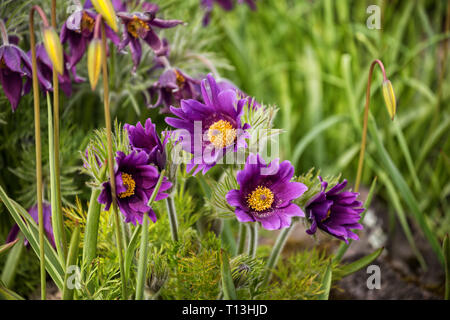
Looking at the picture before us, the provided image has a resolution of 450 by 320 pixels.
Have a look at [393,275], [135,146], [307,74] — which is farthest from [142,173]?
[307,74]

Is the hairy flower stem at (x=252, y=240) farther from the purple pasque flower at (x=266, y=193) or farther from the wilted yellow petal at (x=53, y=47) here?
the wilted yellow petal at (x=53, y=47)

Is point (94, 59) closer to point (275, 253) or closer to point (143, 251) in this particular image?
point (143, 251)

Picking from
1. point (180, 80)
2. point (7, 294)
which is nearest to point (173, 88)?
point (180, 80)

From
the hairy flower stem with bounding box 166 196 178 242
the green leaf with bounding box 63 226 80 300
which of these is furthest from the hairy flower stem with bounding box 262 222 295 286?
the green leaf with bounding box 63 226 80 300

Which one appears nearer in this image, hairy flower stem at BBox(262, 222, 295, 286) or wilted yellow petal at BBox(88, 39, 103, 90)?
wilted yellow petal at BBox(88, 39, 103, 90)

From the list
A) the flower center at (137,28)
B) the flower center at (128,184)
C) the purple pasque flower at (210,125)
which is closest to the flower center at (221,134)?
the purple pasque flower at (210,125)

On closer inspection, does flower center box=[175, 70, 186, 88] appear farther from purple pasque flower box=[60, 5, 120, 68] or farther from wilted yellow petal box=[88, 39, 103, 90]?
wilted yellow petal box=[88, 39, 103, 90]
